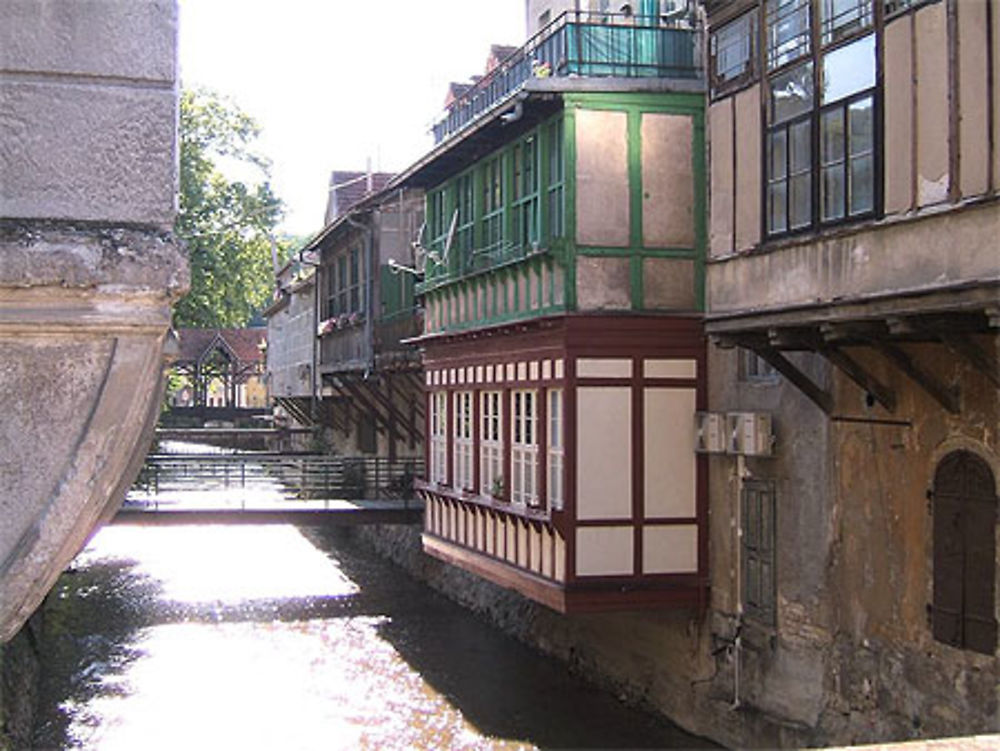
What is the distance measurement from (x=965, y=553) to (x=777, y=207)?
370 cm

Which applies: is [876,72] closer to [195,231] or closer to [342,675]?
[342,675]

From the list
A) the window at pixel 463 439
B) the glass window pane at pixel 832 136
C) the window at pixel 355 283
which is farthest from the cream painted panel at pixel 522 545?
the window at pixel 355 283

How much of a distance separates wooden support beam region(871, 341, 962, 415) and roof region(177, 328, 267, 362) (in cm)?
6656

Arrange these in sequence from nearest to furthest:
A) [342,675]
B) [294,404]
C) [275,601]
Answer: [342,675]
[275,601]
[294,404]

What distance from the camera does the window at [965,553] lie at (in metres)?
9.76

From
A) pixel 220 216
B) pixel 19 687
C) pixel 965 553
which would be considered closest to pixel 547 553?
pixel 965 553

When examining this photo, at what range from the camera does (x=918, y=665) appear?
1061 centimetres

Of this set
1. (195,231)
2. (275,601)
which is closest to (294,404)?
(195,231)

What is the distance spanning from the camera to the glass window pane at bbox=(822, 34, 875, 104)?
404 inches

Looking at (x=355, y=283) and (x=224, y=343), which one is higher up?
(x=224, y=343)

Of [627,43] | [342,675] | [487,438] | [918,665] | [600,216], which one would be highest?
[627,43]

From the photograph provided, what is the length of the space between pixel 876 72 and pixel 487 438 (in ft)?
26.7

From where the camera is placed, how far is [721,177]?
13.1 metres

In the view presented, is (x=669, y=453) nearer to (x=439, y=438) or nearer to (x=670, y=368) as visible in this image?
(x=670, y=368)
